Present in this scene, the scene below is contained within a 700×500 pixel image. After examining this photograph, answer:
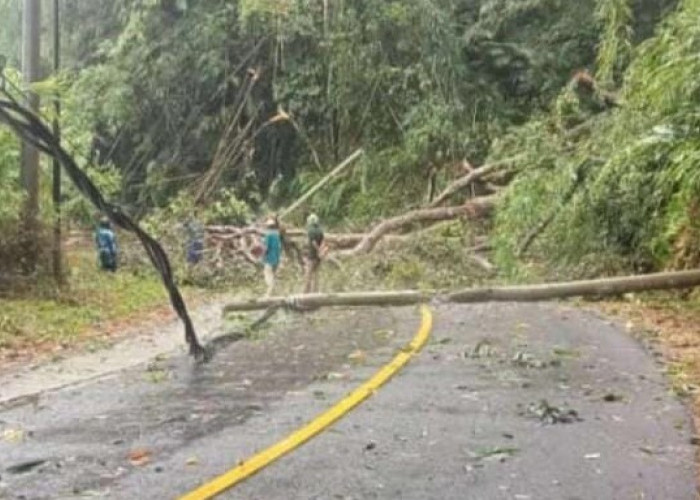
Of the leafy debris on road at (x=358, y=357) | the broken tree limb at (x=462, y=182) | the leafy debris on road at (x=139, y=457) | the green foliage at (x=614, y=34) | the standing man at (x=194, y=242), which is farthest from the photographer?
the standing man at (x=194, y=242)

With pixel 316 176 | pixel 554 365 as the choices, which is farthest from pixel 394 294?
pixel 316 176

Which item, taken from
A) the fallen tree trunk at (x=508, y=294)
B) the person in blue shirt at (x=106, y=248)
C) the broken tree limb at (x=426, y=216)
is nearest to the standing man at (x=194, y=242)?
the person in blue shirt at (x=106, y=248)

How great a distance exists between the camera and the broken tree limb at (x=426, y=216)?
2136 centimetres

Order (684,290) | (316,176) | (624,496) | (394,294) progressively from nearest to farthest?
1. (624,496)
2. (684,290)
3. (394,294)
4. (316,176)

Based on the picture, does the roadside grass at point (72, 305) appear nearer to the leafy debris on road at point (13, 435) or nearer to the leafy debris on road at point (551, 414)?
the leafy debris on road at point (13, 435)

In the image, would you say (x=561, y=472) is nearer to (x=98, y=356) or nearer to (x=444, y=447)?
(x=444, y=447)

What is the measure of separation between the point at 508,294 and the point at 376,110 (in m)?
11.9

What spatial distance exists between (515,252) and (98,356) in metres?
8.29

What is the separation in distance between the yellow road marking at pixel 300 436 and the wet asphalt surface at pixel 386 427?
0.27ft

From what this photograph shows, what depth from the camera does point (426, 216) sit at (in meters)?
22.1

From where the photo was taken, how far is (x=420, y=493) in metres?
5.09

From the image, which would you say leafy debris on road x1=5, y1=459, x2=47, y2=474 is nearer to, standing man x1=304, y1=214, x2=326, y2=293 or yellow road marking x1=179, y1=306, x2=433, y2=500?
yellow road marking x1=179, y1=306, x2=433, y2=500

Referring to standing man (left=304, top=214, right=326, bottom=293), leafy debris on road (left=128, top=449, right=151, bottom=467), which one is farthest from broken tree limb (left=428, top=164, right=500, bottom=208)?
leafy debris on road (left=128, top=449, right=151, bottom=467)

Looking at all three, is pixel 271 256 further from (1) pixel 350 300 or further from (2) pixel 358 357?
(2) pixel 358 357
